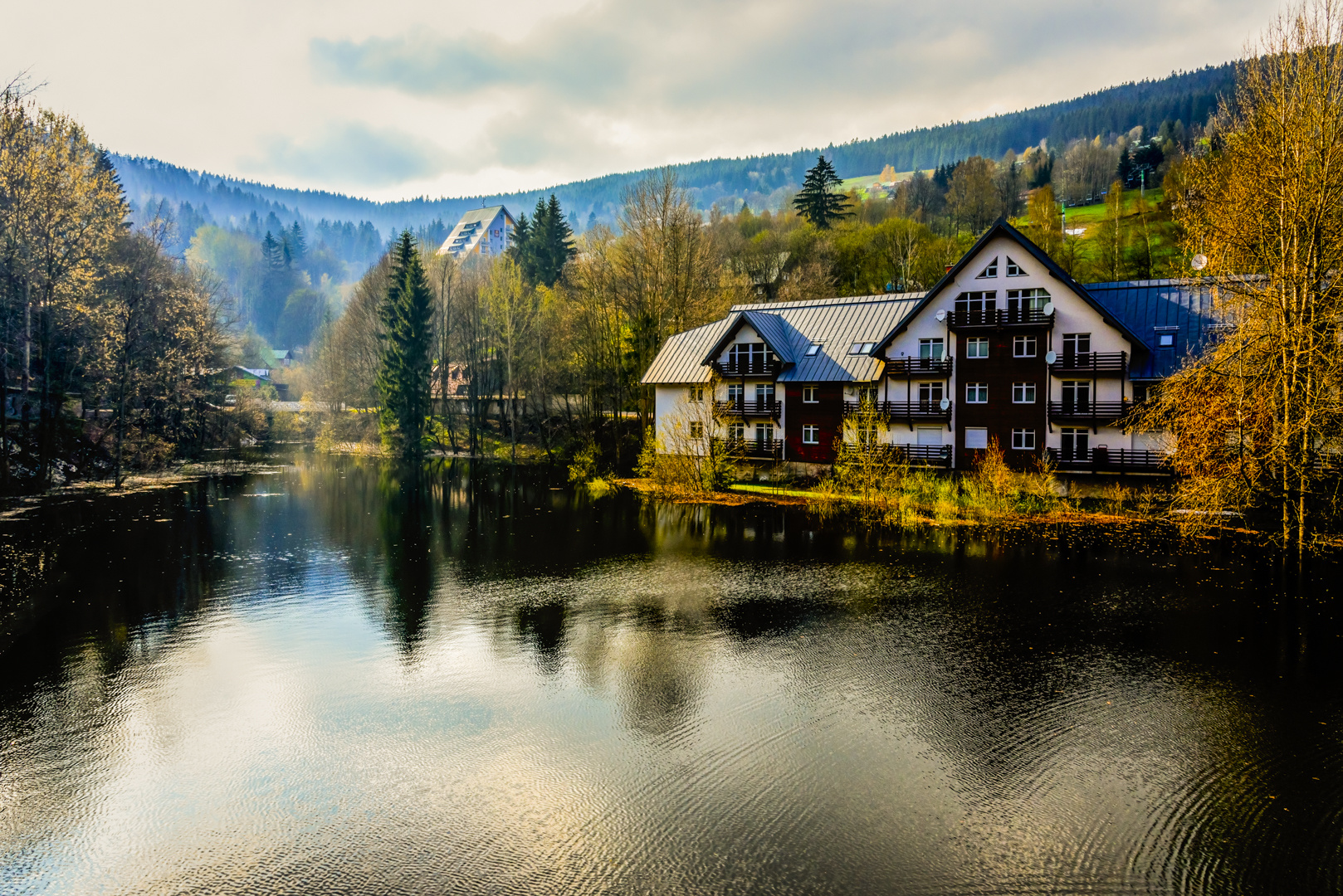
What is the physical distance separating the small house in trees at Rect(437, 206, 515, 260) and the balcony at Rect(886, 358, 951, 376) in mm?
136048

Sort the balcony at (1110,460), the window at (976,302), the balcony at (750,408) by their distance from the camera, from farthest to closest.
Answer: the balcony at (750,408), the window at (976,302), the balcony at (1110,460)

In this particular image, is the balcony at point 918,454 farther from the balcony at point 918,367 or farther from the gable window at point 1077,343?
the gable window at point 1077,343

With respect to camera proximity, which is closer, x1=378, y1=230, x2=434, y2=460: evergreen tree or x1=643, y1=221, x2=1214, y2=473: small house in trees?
x1=643, y1=221, x2=1214, y2=473: small house in trees

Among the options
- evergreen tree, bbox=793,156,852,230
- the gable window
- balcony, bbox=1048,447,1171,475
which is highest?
evergreen tree, bbox=793,156,852,230

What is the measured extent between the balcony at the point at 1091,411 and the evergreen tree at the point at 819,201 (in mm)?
49818

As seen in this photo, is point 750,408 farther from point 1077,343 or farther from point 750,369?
point 1077,343

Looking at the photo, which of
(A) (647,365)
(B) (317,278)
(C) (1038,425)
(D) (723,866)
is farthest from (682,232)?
(B) (317,278)

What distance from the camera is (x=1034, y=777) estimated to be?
11.5 metres

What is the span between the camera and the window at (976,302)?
123 ft

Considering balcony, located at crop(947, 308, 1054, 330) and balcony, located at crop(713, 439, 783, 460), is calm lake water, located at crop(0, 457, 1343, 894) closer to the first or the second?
balcony, located at crop(947, 308, 1054, 330)

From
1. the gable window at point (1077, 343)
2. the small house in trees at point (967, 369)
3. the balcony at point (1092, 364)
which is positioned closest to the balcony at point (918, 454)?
the small house in trees at point (967, 369)

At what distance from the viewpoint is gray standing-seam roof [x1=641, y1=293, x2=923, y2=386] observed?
4178 cm

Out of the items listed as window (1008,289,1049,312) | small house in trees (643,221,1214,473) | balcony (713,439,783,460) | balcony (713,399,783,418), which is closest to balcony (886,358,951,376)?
small house in trees (643,221,1214,473)

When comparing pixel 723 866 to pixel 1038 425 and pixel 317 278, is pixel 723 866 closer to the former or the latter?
pixel 1038 425
